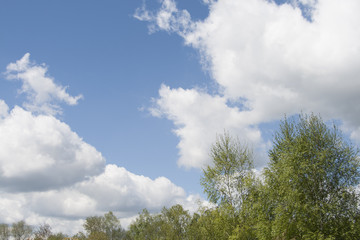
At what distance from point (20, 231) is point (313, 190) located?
150 metres

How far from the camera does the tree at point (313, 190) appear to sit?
112 feet

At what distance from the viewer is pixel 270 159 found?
146ft

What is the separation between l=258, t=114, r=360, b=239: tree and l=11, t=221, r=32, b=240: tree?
470 feet

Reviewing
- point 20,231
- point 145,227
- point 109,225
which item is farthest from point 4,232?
point 145,227

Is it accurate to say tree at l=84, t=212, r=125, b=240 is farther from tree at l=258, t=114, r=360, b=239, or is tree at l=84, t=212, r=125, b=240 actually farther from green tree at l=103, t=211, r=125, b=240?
tree at l=258, t=114, r=360, b=239

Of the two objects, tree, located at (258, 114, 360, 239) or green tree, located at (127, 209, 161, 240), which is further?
green tree, located at (127, 209, 161, 240)

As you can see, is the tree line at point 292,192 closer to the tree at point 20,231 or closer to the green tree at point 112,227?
the green tree at point 112,227

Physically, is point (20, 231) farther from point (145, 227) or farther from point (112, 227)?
point (145, 227)

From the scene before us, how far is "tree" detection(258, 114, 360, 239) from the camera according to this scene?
34000 mm

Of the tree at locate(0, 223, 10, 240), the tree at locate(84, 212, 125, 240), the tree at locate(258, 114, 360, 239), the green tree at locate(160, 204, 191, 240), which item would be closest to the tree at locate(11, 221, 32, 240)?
the tree at locate(0, 223, 10, 240)

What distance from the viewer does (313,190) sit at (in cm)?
3553

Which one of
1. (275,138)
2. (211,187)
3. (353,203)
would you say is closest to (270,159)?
(275,138)

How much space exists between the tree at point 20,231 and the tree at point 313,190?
143197 mm

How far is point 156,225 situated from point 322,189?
8092 centimetres
